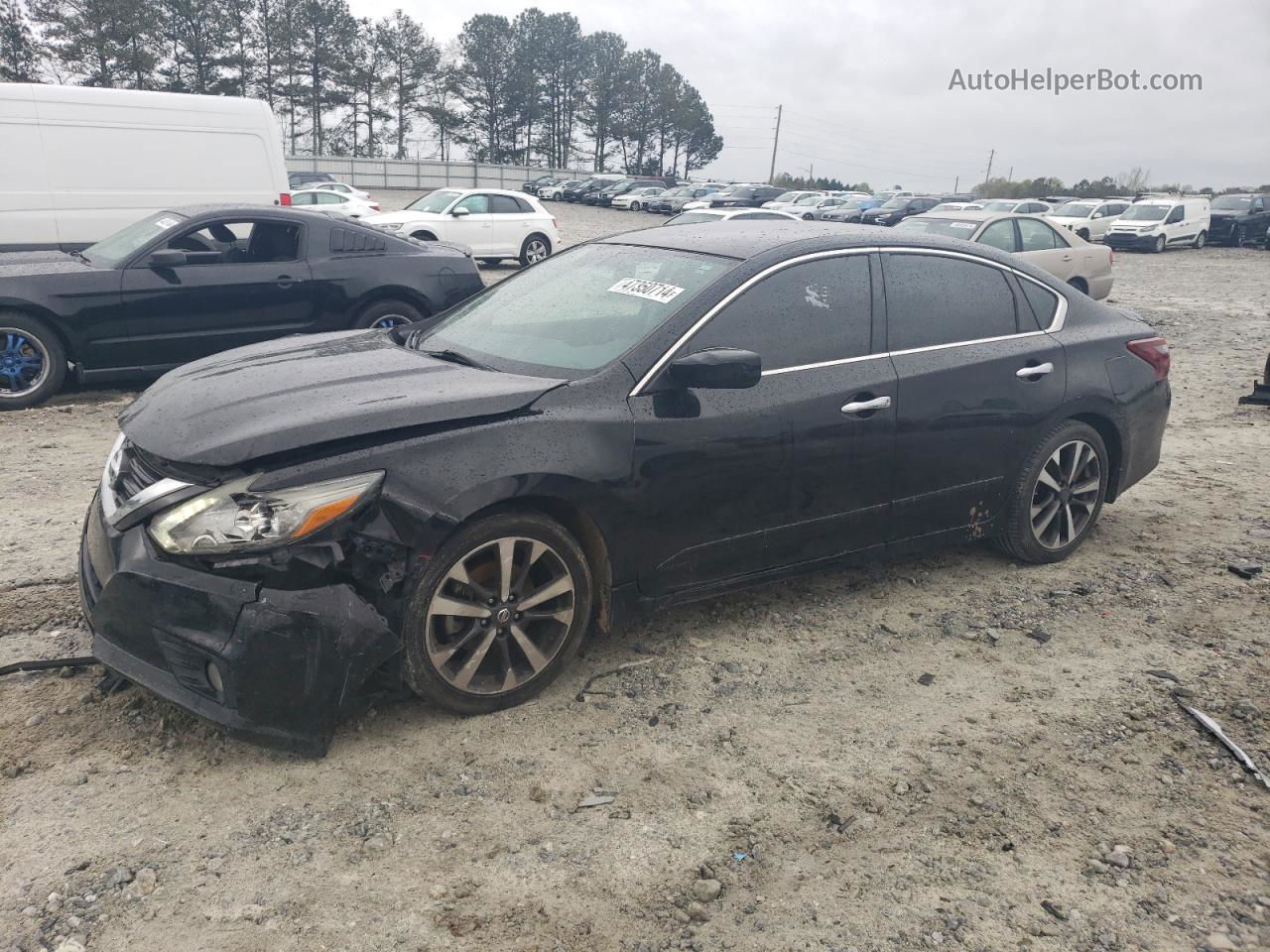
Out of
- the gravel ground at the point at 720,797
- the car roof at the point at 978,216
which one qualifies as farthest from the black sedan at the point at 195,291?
the car roof at the point at 978,216

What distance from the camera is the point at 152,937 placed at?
243cm

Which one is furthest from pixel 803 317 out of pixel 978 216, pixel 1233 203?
pixel 1233 203

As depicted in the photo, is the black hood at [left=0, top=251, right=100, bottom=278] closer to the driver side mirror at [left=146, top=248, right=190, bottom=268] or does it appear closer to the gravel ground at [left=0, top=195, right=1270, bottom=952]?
the driver side mirror at [left=146, top=248, right=190, bottom=268]

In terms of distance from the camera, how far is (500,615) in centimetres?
337

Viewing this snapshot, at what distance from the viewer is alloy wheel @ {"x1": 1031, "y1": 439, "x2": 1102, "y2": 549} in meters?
4.88

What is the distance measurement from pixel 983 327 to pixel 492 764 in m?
2.96

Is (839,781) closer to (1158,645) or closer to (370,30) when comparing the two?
(1158,645)

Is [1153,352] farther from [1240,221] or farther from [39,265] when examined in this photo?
[1240,221]

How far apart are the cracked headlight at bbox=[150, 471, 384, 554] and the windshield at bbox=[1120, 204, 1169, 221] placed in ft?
111

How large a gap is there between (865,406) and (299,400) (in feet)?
7.14

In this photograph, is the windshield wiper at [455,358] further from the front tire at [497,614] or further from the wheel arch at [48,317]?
the wheel arch at [48,317]

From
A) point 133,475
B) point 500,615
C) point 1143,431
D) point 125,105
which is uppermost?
point 125,105

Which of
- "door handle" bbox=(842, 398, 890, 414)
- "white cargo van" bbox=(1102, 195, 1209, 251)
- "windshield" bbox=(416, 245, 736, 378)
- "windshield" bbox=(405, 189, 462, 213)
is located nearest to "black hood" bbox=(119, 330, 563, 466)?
"windshield" bbox=(416, 245, 736, 378)

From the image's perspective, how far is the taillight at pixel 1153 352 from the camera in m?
5.14
